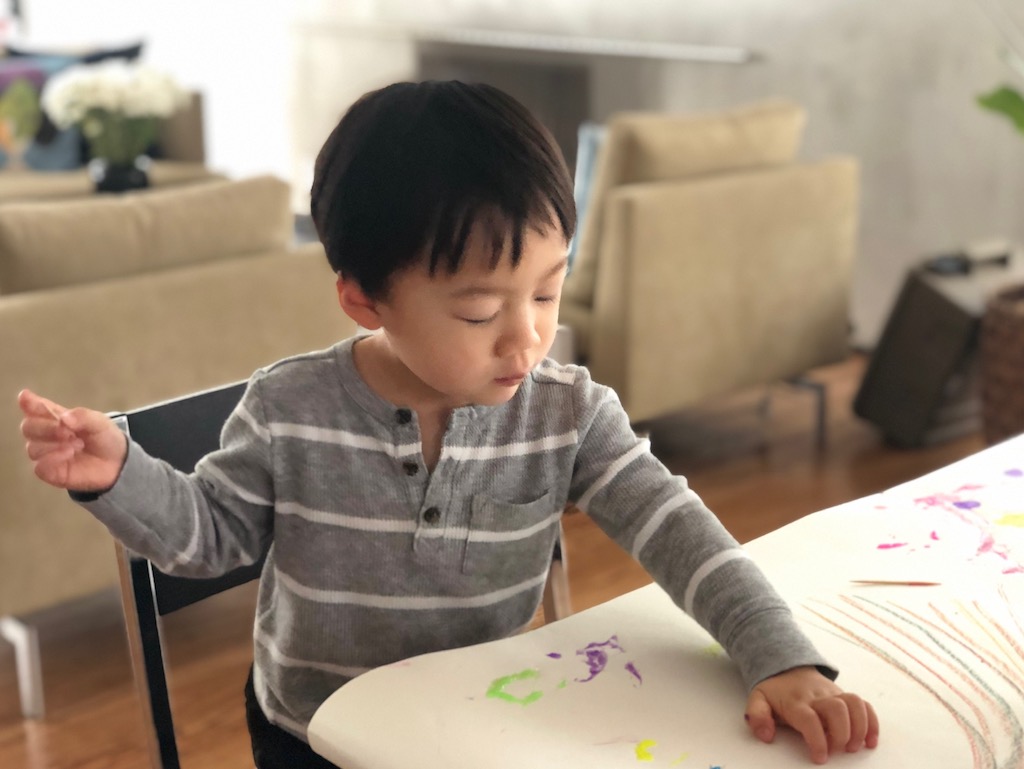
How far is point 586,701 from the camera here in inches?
30.9

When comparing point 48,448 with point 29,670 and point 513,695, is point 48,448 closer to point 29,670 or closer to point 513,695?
point 513,695

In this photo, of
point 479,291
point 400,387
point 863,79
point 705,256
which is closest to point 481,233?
point 479,291

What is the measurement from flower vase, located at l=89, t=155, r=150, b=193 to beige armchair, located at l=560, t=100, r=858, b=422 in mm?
1892

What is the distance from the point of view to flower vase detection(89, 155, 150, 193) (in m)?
4.30

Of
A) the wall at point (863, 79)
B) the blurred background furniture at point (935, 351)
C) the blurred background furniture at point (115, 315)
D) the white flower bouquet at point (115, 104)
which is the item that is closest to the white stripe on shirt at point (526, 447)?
the blurred background furniture at point (115, 315)

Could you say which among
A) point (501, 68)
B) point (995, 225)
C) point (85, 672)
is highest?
point (501, 68)

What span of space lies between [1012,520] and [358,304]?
21.9 inches

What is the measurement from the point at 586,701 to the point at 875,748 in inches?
6.7

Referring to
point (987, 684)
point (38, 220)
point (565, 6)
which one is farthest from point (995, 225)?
point (987, 684)

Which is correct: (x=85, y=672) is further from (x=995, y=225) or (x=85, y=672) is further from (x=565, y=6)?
(x=565, y=6)

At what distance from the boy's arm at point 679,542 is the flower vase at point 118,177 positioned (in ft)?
11.9

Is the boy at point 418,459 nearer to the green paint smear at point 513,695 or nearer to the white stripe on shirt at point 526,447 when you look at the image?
the white stripe on shirt at point 526,447

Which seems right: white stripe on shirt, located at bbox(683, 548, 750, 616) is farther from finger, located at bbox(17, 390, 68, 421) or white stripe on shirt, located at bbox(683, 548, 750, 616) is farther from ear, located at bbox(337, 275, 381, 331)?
finger, located at bbox(17, 390, 68, 421)

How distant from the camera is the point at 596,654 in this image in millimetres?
843
